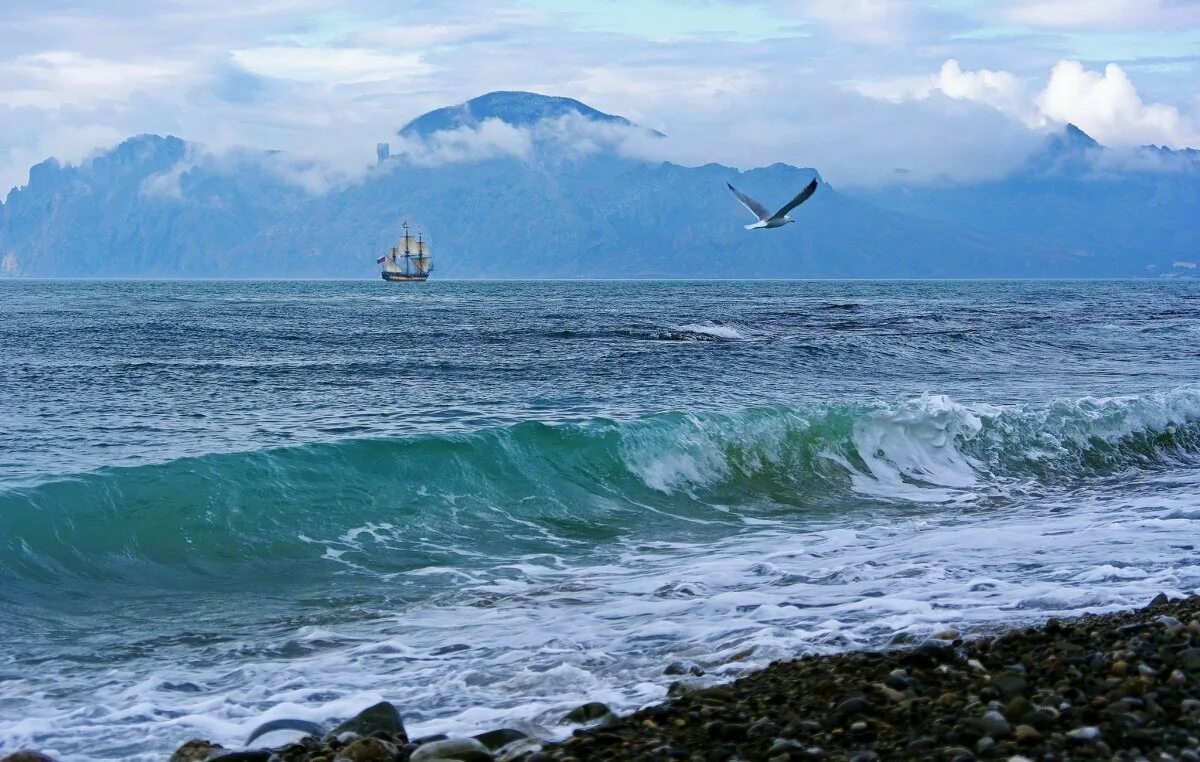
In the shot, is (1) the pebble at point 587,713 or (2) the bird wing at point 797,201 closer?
(1) the pebble at point 587,713

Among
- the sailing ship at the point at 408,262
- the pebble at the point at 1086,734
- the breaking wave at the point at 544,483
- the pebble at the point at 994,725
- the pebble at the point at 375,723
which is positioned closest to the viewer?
the pebble at the point at 1086,734

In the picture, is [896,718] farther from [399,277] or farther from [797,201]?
[399,277]

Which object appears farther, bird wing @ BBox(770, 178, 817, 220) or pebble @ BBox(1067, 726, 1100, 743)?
bird wing @ BBox(770, 178, 817, 220)

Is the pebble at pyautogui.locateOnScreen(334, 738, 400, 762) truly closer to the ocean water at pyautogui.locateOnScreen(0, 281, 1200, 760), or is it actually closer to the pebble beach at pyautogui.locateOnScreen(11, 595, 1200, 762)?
the pebble beach at pyautogui.locateOnScreen(11, 595, 1200, 762)

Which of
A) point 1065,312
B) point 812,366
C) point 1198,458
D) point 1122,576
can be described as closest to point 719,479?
point 1122,576

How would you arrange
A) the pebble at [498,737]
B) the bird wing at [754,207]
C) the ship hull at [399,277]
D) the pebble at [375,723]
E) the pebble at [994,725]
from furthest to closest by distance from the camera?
the ship hull at [399,277]
the bird wing at [754,207]
the pebble at [375,723]
the pebble at [498,737]
the pebble at [994,725]

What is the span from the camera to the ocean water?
829cm

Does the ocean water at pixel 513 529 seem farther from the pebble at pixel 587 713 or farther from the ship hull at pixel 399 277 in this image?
the ship hull at pixel 399 277

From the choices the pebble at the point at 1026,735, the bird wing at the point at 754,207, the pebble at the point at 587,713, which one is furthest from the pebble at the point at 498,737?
the bird wing at the point at 754,207

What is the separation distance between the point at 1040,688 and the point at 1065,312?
2792 inches

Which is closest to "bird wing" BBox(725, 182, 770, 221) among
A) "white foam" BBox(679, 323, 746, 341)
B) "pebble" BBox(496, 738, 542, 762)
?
"pebble" BBox(496, 738, 542, 762)

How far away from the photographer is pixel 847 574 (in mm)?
11023

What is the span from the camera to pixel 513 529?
14.4 m

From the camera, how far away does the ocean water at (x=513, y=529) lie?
829 cm
